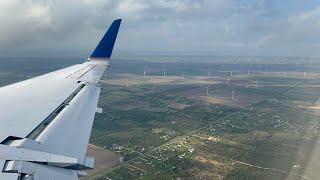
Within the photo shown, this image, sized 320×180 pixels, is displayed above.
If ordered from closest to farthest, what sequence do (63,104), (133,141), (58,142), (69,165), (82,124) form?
(69,165) < (58,142) < (82,124) < (63,104) < (133,141)

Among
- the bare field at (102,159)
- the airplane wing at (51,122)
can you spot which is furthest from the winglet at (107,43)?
the bare field at (102,159)

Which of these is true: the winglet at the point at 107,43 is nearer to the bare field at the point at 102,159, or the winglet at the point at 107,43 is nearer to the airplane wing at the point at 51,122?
the airplane wing at the point at 51,122

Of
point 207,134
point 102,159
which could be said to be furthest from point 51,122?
point 207,134

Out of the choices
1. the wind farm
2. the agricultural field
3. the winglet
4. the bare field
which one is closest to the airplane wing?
the winglet

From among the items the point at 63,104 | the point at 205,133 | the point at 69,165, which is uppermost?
the point at 63,104

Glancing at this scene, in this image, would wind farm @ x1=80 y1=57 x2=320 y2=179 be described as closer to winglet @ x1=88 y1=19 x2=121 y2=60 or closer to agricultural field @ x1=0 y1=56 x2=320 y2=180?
agricultural field @ x1=0 y1=56 x2=320 y2=180

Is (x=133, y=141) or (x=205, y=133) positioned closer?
(x=133, y=141)

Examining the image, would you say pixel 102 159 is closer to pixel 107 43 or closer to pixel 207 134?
pixel 207 134

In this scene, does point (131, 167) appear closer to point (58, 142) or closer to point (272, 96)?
point (58, 142)

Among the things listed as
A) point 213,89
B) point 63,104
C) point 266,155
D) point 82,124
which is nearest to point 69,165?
point 82,124
